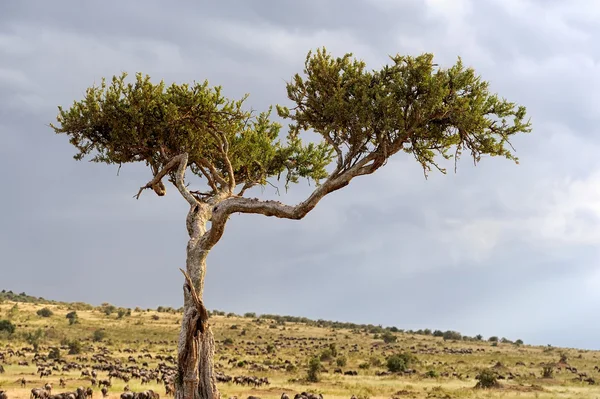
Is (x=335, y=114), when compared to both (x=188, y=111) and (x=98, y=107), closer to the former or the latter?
(x=188, y=111)

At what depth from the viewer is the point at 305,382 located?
36.8 m

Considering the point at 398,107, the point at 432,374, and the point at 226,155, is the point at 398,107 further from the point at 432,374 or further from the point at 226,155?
the point at 432,374

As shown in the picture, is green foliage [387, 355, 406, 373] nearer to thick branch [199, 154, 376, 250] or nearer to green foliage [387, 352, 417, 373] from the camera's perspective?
green foliage [387, 352, 417, 373]

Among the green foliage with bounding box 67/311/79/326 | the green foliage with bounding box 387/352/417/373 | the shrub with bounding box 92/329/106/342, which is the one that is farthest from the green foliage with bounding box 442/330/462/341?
the green foliage with bounding box 67/311/79/326

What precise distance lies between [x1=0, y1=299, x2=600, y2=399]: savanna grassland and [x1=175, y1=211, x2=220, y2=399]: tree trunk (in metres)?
11.2

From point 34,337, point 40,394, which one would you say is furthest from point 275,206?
point 34,337

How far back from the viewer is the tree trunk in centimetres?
1755

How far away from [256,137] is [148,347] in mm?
42815

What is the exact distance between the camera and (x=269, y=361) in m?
51.0

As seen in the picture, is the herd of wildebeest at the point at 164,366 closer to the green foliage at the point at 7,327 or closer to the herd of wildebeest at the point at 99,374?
the herd of wildebeest at the point at 99,374

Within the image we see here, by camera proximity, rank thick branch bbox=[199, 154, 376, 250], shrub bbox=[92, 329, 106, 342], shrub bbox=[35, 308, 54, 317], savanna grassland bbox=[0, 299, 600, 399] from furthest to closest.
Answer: shrub bbox=[35, 308, 54, 317]
shrub bbox=[92, 329, 106, 342]
savanna grassland bbox=[0, 299, 600, 399]
thick branch bbox=[199, 154, 376, 250]

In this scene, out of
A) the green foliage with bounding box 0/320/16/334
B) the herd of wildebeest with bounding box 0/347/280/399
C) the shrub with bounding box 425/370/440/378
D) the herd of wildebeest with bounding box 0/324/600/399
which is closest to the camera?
the herd of wildebeest with bounding box 0/347/280/399

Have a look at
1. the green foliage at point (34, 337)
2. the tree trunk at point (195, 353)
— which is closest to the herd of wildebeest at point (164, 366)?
the tree trunk at point (195, 353)

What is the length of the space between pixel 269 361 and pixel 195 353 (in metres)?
34.8
